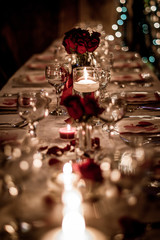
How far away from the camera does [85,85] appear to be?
1541 mm

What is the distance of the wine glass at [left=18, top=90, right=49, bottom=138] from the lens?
1344 mm

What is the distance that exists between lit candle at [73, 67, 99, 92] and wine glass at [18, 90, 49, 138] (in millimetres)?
216

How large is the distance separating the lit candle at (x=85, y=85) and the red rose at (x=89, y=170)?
560 mm

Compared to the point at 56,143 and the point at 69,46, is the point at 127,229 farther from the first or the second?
the point at 69,46

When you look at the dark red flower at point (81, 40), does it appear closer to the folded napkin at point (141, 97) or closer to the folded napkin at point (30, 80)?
the folded napkin at point (141, 97)

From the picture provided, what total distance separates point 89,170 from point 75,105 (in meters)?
0.25

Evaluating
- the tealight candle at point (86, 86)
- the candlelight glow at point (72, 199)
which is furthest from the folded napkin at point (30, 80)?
the candlelight glow at point (72, 199)

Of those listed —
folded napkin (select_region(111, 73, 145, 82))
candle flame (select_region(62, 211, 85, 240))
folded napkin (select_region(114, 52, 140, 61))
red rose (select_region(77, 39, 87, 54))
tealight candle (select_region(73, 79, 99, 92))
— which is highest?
red rose (select_region(77, 39, 87, 54))

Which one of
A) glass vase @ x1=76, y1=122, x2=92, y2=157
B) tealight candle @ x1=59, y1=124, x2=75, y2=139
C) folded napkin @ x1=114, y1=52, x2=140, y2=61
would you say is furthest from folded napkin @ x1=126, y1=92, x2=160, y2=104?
folded napkin @ x1=114, y1=52, x2=140, y2=61

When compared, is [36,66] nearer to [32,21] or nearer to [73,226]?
[73,226]

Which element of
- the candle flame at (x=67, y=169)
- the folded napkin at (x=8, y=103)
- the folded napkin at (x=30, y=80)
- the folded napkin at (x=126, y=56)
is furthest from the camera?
the folded napkin at (x=126, y=56)

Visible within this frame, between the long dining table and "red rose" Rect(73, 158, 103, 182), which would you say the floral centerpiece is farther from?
"red rose" Rect(73, 158, 103, 182)

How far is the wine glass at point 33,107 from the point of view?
1.34 metres

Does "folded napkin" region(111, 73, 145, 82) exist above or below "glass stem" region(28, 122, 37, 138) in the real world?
above
